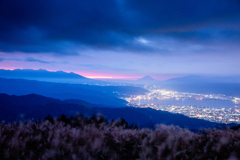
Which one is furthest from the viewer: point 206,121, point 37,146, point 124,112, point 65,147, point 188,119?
point 124,112

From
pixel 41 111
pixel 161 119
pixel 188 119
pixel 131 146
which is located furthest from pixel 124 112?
pixel 131 146

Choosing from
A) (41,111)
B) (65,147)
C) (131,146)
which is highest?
(65,147)

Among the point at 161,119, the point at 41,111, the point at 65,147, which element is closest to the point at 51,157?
the point at 65,147

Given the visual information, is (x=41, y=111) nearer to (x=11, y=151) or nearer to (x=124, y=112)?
(x=124, y=112)

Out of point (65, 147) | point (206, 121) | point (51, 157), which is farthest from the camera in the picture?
point (206, 121)

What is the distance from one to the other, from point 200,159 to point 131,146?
5.63 feet

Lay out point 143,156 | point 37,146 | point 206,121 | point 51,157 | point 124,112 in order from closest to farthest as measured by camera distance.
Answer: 1. point 51,157
2. point 143,156
3. point 37,146
4. point 206,121
5. point 124,112

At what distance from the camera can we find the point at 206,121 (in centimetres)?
4375

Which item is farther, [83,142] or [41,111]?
[41,111]

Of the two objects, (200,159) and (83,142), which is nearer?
(200,159)

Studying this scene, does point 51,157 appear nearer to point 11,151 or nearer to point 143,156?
point 11,151

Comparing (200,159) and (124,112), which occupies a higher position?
(200,159)

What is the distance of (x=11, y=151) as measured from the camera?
102 inches

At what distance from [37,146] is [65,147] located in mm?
915
